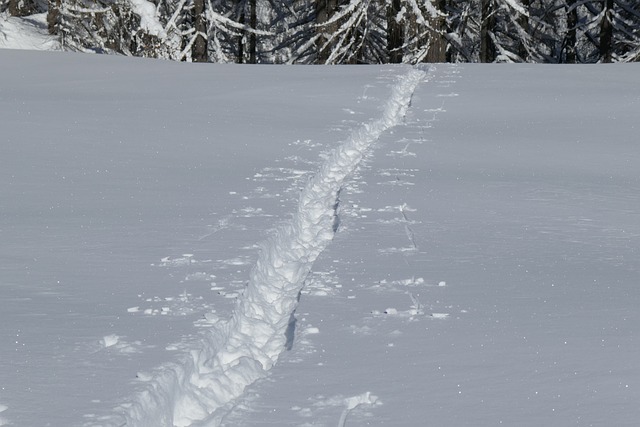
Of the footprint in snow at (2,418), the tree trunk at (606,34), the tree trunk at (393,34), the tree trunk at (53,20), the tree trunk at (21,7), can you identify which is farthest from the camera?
the tree trunk at (21,7)

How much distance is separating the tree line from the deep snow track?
14.1m

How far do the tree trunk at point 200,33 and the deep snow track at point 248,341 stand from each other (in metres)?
16.3

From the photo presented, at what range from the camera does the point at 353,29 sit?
24.8 metres

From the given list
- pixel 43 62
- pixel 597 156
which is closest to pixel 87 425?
pixel 597 156

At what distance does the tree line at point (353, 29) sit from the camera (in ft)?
72.5

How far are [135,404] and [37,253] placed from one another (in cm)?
246

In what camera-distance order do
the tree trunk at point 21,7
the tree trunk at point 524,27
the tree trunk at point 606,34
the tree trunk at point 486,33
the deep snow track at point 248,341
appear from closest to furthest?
1. the deep snow track at point 248,341
2. the tree trunk at point 486,33
3. the tree trunk at point 606,34
4. the tree trunk at point 524,27
5. the tree trunk at point 21,7

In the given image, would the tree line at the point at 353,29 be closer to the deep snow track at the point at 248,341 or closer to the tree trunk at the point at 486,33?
the tree trunk at the point at 486,33

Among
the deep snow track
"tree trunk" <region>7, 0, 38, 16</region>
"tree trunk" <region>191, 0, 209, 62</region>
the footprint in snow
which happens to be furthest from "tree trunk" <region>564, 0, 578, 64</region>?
the footprint in snow

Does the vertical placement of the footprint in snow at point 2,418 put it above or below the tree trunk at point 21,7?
above

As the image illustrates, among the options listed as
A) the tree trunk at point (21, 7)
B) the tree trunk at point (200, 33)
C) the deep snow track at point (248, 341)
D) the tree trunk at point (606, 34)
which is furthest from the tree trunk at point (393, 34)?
the deep snow track at point (248, 341)

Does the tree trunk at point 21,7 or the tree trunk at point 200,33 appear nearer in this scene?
the tree trunk at point 200,33

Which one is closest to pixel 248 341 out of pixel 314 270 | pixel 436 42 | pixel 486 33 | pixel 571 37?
pixel 314 270

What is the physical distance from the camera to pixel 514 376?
3961mm
